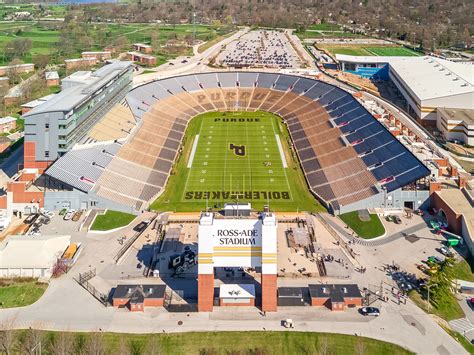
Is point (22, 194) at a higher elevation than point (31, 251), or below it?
higher

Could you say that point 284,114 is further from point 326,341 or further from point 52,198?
point 326,341

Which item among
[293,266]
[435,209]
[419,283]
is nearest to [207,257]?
[293,266]

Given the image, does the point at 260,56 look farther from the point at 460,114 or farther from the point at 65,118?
the point at 65,118

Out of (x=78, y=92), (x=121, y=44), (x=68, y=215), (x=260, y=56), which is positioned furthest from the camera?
(x=121, y=44)

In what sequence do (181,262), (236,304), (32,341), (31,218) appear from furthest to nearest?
(31,218) → (181,262) → (236,304) → (32,341)

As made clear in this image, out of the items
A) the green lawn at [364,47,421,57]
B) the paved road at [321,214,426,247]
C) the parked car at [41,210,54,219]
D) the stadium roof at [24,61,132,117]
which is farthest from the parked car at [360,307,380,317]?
the green lawn at [364,47,421,57]

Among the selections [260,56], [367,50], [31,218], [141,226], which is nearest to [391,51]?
[367,50]
